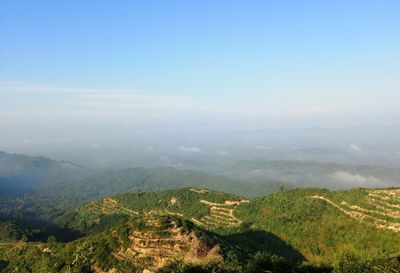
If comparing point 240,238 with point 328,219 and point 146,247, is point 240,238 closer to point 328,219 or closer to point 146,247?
point 328,219

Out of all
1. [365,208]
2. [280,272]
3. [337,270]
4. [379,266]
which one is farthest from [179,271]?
[365,208]

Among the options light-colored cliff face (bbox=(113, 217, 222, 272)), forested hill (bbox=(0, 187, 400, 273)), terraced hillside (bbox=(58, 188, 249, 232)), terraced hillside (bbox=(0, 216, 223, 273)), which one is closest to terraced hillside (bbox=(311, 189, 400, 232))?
forested hill (bbox=(0, 187, 400, 273))

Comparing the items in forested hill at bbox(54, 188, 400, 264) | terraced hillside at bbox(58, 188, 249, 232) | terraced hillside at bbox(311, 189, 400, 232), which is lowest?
A: terraced hillside at bbox(58, 188, 249, 232)

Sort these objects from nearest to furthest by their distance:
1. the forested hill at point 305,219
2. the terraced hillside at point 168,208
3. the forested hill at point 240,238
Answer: the forested hill at point 240,238, the forested hill at point 305,219, the terraced hillside at point 168,208

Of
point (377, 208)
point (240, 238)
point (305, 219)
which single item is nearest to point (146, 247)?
point (240, 238)

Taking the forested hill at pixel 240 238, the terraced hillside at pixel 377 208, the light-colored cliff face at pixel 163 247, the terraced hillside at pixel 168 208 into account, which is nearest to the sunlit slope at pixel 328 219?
the terraced hillside at pixel 377 208

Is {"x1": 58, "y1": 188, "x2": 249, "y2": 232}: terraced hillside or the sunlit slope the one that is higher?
the sunlit slope

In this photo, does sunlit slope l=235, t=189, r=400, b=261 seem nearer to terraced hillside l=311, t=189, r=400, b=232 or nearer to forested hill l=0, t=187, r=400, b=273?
terraced hillside l=311, t=189, r=400, b=232

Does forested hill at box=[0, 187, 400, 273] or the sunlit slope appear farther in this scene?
the sunlit slope

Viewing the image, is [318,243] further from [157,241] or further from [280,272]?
[280,272]

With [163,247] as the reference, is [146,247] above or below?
below

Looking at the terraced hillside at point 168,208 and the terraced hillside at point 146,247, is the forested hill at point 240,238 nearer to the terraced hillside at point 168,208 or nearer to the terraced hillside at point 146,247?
the terraced hillside at point 146,247
